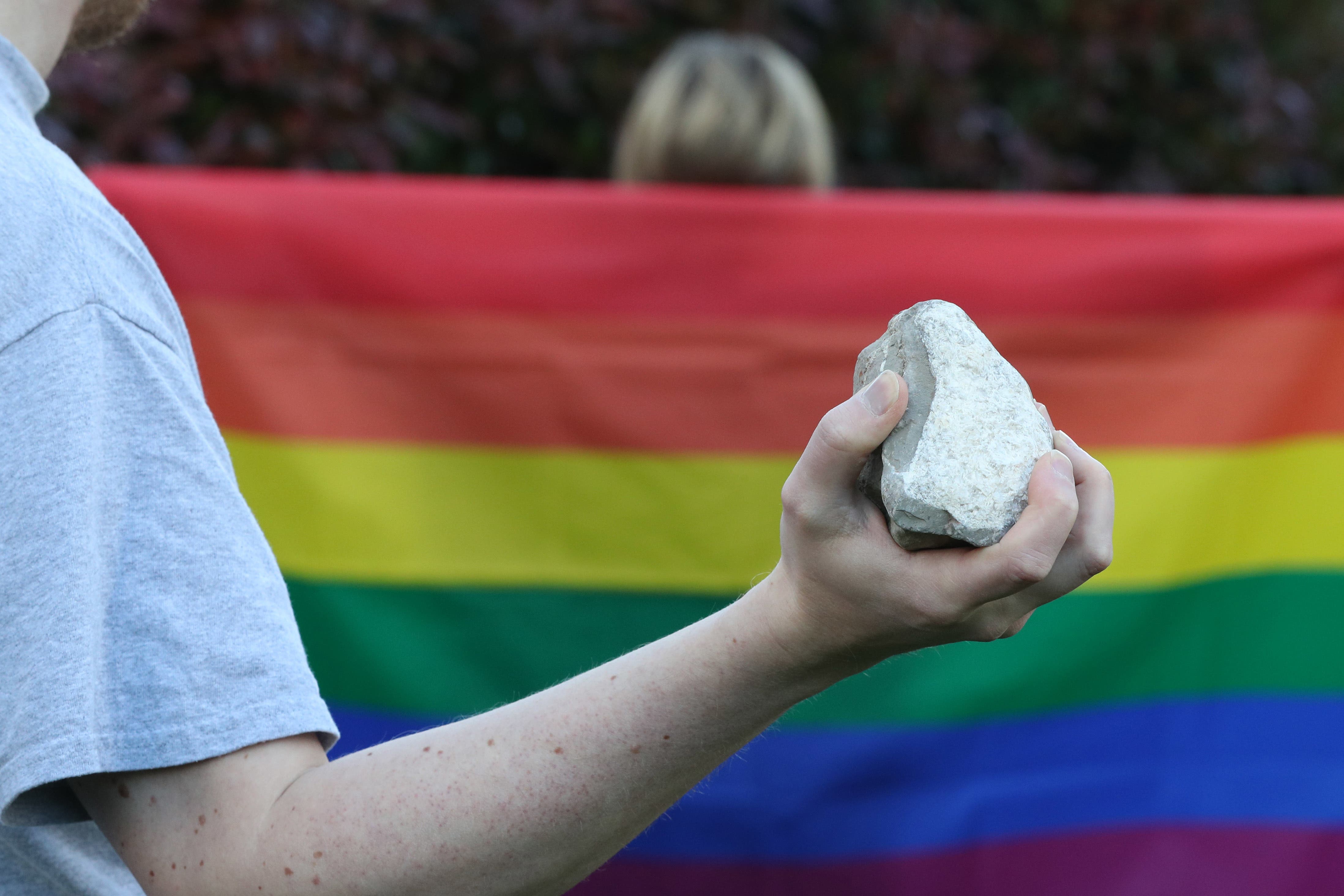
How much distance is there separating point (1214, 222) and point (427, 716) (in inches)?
71.7

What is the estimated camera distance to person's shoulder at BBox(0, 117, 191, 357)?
2.82 ft

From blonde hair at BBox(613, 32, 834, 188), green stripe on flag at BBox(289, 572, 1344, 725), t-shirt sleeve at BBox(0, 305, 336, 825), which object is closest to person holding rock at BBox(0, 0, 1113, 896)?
t-shirt sleeve at BBox(0, 305, 336, 825)

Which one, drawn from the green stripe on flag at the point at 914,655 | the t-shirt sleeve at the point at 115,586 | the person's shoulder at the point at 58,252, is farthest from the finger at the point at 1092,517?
the green stripe on flag at the point at 914,655

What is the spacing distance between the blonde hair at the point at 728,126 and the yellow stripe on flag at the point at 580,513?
2.49 ft

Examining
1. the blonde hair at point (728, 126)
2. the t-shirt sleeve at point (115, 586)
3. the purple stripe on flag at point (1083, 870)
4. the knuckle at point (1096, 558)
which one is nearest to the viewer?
the t-shirt sleeve at point (115, 586)

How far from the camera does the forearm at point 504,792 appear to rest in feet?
2.89

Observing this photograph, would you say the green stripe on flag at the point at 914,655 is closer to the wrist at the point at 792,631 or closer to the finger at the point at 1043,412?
the finger at the point at 1043,412

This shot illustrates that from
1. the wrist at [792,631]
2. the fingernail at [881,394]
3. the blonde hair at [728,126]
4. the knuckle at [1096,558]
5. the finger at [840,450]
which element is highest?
the blonde hair at [728,126]

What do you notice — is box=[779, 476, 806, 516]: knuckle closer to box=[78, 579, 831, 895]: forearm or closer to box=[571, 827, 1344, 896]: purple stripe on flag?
box=[78, 579, 831, 895]: forearm

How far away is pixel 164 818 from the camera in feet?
2.91

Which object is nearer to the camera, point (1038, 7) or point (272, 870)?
point (272, 870)

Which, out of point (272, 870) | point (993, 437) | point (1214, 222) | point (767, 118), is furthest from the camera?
point (767, 118)

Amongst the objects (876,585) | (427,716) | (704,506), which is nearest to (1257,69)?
(704,506)

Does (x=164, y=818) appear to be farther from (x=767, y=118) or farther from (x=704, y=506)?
(x=767, y=118)
